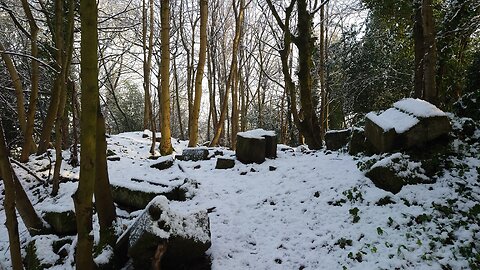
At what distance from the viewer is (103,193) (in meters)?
4.37

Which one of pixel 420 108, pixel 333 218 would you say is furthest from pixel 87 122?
pixel 420 108

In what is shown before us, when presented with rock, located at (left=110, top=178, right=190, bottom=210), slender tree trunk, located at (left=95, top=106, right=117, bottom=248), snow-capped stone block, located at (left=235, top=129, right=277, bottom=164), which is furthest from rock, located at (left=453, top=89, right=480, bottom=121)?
slender tree trunk, located at (left=95, top=106, right=117, bottom=248)

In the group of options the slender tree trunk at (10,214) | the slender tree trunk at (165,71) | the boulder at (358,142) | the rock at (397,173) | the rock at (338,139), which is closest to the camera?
the slender tree trunk at (10,214)

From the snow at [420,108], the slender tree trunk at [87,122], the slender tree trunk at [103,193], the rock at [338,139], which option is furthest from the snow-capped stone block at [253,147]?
the slender tree trunk at [87,122]

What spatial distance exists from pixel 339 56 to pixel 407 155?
11619 millimetres

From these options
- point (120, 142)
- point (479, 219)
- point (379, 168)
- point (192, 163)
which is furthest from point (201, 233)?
point (120, 142)

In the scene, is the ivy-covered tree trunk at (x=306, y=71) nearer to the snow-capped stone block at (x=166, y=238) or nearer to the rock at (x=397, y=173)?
the rock at (x=397, y=173)

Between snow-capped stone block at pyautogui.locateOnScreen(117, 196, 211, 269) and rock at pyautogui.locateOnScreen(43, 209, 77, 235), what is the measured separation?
141 centimetres

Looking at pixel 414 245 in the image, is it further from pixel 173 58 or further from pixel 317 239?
pixel 173 58

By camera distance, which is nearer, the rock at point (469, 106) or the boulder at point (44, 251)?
the boulder at point (44, 251)

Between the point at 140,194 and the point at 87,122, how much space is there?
291cm

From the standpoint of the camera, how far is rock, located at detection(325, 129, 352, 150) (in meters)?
7.61

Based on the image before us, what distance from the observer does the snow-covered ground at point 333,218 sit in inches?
148

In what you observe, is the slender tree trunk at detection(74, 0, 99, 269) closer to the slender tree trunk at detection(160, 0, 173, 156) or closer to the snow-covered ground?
the snow-covered ground
